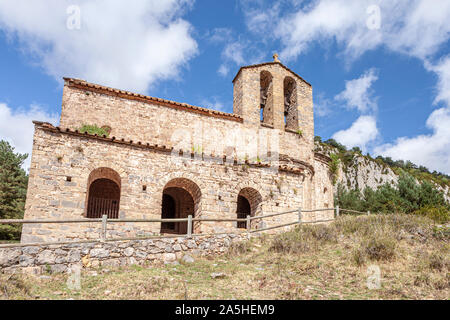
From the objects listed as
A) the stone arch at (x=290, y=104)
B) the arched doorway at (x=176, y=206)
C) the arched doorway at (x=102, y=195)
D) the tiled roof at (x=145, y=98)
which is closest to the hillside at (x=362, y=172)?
the stone arch at (x=290, y=104)

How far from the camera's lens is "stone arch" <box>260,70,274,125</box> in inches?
721

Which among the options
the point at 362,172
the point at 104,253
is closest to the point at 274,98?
the point at 104,253

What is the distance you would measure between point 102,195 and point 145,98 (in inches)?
203

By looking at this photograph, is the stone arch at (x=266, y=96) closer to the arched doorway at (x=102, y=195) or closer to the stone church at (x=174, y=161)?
the stone church at (x=174, y=161)

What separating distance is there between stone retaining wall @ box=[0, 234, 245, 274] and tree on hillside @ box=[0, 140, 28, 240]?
47.6ft

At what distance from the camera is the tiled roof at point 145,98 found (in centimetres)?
1513

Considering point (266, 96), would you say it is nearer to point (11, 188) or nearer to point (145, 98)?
point (145, 98)

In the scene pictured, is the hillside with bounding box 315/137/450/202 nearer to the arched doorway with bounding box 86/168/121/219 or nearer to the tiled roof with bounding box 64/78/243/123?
the tiled roof with bounding box 64/78/243/123
